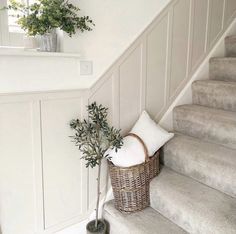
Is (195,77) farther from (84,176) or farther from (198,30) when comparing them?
(84,176)

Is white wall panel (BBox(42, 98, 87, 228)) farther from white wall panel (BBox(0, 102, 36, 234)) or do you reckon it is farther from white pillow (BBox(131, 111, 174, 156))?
white pillow (BBox(131, 111, 174, 156))

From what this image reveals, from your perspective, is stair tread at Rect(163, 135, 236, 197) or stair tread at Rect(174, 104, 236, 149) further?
stair tread at Rect(174, 104, 236, 149)

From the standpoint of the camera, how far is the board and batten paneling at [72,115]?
4.93 feet

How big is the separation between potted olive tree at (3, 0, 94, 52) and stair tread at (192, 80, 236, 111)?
4.29 ft

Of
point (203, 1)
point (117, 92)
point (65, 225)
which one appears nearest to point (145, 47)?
point (117, 92)

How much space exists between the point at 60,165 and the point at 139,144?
0.56m

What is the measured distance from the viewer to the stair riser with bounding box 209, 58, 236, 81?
2320 millimetres

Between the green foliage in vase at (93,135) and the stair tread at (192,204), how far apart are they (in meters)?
0.47

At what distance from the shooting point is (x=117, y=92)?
1865 millimetres

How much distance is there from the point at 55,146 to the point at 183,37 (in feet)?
4.76

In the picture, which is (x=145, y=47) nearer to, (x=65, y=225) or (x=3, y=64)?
(x=3, y=64)

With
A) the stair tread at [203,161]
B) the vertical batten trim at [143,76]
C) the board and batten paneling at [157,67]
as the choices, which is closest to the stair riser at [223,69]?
the board and batten paneling at [157,67]

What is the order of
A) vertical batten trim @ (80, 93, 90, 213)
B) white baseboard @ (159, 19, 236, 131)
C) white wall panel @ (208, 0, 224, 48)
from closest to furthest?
vertical batten trim @ (80, 93, 90, 213)
white baseboard @ (159, 19, 236, 131)
white wall panel @ (208, 0, 224, 48)

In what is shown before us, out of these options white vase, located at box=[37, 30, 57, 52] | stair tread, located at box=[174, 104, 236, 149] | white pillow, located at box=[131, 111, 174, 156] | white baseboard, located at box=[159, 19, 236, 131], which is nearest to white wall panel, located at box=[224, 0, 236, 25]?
white baseboard, located at box=[159, 19, 236, 131]
